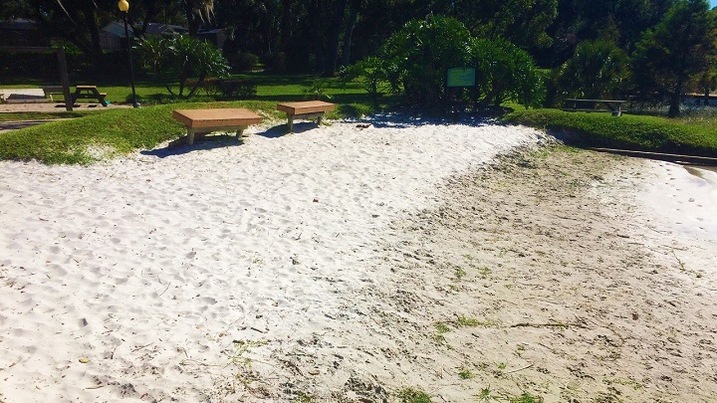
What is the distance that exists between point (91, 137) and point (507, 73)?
489 inches

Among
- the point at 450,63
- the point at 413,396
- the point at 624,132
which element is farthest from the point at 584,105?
the point at 413,396

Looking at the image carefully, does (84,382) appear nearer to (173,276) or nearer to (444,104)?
(173,276)

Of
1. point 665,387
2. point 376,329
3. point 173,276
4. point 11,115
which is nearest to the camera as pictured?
point 665,387

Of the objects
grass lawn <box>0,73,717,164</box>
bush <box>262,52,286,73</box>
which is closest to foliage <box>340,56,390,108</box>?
grass lawn <box>0,73,717,164</box>

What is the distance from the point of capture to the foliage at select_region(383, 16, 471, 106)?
16562mm

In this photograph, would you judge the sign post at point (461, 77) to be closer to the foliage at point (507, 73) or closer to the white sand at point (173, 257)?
the foliage at point (507, 73)

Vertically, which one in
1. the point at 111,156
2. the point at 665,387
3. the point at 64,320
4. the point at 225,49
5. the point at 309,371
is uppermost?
the point at 225,49

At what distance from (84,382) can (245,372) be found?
1.14 meters

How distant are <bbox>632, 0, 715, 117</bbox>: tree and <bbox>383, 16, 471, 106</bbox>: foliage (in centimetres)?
1408

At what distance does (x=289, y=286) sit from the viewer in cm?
538

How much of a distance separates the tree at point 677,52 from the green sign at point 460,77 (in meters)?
13.6

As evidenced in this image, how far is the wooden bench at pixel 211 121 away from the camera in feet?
33.7

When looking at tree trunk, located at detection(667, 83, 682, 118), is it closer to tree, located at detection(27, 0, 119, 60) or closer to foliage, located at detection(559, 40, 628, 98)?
foliage, located at detection(559, 40, 628, 98)

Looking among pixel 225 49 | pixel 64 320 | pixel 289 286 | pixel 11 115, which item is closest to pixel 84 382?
pixel 64 320
